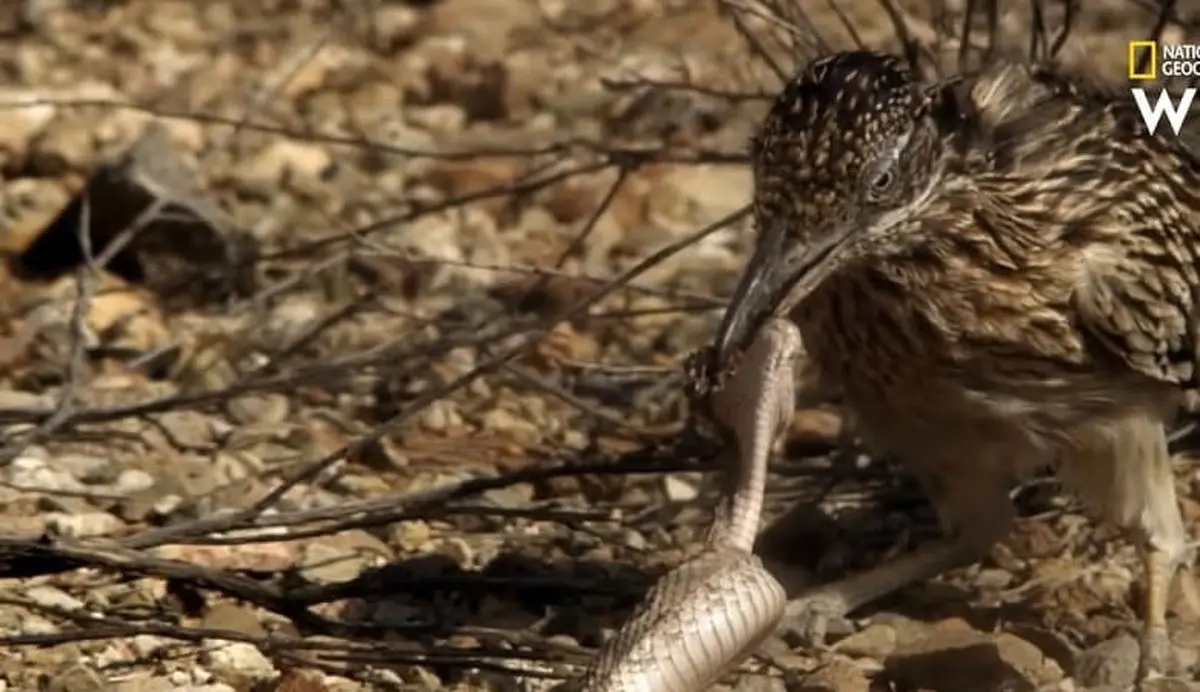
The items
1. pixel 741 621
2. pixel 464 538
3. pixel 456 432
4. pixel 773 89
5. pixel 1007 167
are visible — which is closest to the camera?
pixel 741 621

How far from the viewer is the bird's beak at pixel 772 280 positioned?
13.9ft

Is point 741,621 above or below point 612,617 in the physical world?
above

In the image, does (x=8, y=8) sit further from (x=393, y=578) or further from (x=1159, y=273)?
(x=1159, y=273)

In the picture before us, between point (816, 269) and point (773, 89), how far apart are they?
3199mm

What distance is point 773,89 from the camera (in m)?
7.57

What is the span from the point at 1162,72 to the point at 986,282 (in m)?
1.53

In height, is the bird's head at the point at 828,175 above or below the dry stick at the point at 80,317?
above

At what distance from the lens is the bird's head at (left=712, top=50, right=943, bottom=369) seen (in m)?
4.41

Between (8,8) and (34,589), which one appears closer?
(34,589)

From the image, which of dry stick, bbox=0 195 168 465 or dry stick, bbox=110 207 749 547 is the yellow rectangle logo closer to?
dry stick, bbox=110 207 749 547

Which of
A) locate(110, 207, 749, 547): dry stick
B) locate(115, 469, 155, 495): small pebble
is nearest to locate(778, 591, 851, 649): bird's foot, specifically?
locate(110, 207, 749, 547): dry stick

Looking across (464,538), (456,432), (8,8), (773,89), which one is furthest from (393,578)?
(8,8)

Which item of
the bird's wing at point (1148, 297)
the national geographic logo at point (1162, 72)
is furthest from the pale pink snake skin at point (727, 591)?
the national geographic logo at point (1162, 72)

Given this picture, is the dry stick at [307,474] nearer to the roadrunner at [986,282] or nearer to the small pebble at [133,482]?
the small pebble at [133,482]
